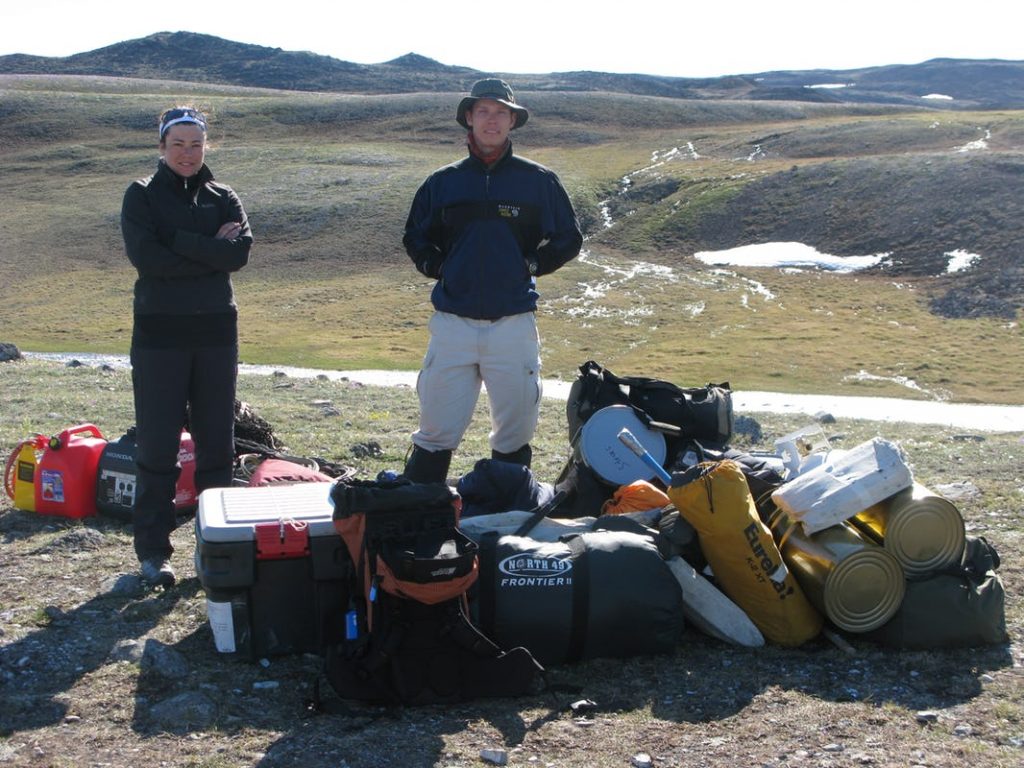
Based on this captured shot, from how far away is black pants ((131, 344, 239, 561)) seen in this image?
6332 millimetres

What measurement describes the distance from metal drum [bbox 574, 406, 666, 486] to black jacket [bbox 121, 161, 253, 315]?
245 centimetres

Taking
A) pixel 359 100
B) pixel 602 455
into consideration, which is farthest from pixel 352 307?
pixel 359 100

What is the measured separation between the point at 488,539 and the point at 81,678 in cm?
196

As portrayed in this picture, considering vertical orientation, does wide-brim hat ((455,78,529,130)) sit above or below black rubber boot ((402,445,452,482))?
above

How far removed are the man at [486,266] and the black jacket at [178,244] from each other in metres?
1.22

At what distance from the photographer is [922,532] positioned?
5.56 m

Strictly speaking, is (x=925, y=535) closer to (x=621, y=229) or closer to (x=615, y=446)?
(x=615, y=446)

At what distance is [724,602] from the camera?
5602 mm

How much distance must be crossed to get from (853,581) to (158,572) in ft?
12.3

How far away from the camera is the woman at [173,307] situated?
6.23m

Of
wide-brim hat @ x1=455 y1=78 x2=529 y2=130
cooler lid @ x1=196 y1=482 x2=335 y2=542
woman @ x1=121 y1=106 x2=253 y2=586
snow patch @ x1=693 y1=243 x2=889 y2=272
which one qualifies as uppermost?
wide-brim hat @ x1=455 y1=78 x2=529 y2=130

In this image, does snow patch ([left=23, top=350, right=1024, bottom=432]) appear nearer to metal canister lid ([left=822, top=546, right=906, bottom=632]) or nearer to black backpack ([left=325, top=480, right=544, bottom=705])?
metal canister lid ([left=822, top=546, right=906, bottom=632])

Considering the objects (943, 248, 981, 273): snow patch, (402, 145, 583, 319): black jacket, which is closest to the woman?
(402, 145, 583, 319): black jacket

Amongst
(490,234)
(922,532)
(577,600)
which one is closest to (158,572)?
(577,600)
